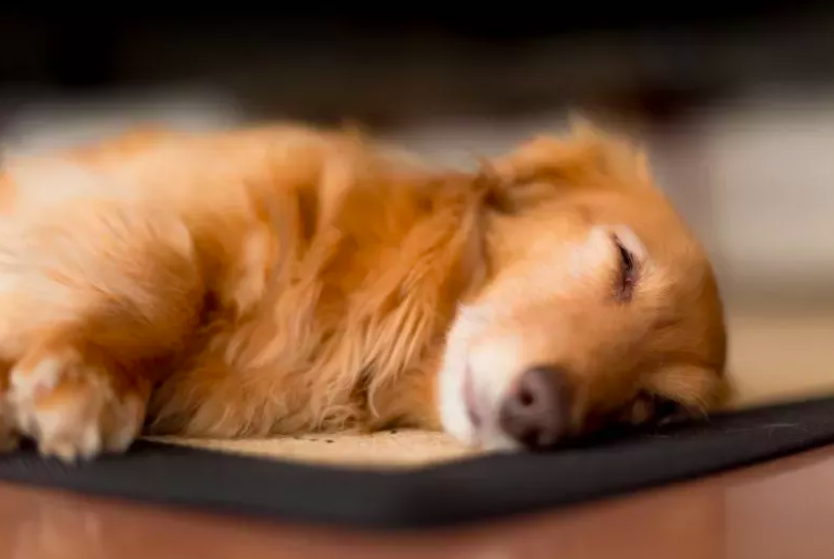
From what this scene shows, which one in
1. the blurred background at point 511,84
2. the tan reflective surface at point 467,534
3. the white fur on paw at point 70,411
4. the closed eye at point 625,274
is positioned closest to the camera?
the tan reflective surface at point 467,534

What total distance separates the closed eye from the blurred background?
2224 mm

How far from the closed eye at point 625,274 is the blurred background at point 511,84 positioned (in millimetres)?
2224

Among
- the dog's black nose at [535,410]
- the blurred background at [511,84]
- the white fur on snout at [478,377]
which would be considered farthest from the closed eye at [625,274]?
the blurred background at [511,84]

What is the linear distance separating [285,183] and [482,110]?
8.39ft

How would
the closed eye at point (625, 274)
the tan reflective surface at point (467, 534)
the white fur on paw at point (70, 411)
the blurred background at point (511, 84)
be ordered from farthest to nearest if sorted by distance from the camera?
the blurred background at point (511, 84)
the closed eye at point (625, 274)
the white fur on paw at point (70, 411)
the tan reflective surface at point (467, 534)

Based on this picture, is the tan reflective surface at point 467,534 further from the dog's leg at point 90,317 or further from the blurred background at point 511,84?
the blurred background at point 511,84

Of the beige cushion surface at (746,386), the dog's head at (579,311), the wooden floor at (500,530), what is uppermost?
the dog's head at (579,311)

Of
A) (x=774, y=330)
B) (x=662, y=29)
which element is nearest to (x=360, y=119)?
(x=662, y=29)

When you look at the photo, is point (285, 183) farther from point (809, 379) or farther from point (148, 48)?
point (148, 48)

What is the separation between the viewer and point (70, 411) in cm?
107

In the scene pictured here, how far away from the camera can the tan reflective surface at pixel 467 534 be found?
2.68 feet

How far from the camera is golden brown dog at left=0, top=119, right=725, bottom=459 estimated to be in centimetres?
116

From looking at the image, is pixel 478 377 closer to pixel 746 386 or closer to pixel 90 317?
pixel 90 317

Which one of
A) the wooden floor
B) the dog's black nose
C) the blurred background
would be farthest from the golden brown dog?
the blurred background
